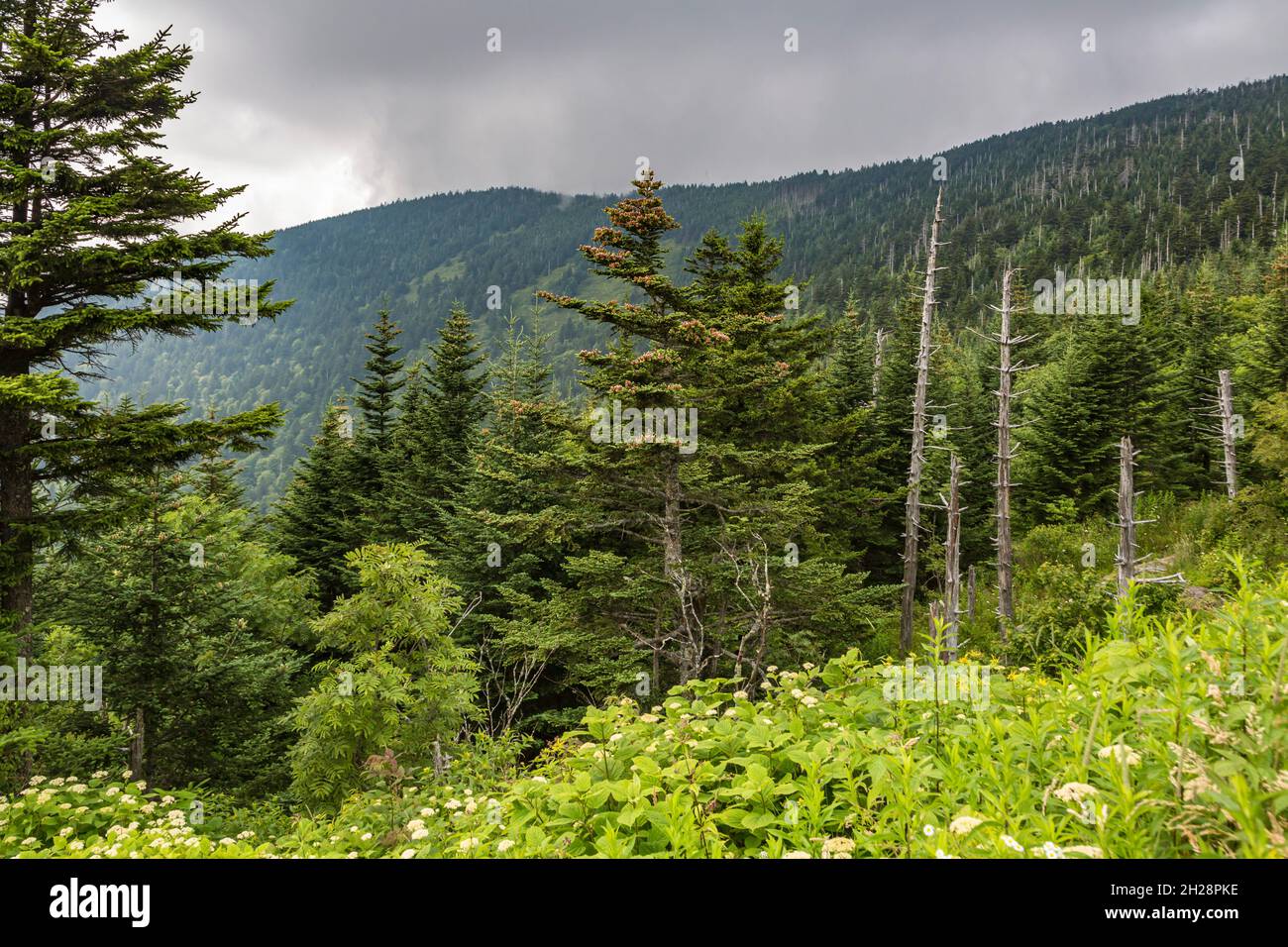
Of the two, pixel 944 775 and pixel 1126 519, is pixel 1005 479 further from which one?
pixel 944 775

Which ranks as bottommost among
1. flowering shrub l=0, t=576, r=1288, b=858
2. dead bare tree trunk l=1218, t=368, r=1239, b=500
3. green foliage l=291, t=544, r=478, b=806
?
green foliage l=291, t=544, r=478, b=806

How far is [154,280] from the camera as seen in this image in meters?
11.2

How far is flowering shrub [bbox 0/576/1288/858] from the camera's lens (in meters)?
2.09

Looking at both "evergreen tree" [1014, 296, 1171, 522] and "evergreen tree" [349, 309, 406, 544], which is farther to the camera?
"evergreen tree" [349, 309, 406, 544]

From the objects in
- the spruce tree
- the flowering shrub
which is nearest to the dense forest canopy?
the flowering shrub

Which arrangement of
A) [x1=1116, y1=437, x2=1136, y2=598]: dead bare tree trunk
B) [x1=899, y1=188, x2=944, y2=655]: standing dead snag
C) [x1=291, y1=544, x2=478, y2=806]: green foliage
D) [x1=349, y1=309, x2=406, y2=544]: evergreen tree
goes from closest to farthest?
[x1=291, y1=544, x2=478, y2=806]: green foliage, [x1=1116, y1=437, x2=1136, y2=598]: dead bare tree trunk, [x1=899, y1=188, x2=944, y2=655]: standing dead snag, [x1=349, y1=309, x2=406, y2=544]: evergreen tree

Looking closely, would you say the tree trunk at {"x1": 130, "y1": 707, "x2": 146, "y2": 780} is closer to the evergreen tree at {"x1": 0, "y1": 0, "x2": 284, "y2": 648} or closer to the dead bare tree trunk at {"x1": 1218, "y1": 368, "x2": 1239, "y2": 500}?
the evergreen tree at {"x1": 0, "y1": 0, "x2": 284, "y2": 648}

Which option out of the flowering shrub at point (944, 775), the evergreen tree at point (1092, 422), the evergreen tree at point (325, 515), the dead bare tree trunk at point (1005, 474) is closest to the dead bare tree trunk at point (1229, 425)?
the evergreen tree at point (1092, 422)

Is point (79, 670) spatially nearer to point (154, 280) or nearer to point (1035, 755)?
point (154, 280)

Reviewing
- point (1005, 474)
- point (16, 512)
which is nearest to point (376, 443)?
point (16, 512)

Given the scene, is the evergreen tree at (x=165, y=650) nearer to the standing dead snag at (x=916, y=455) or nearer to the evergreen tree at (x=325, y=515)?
the evergreen tree at (x=325, y=515)

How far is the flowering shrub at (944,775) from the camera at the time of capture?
2.09 metres
